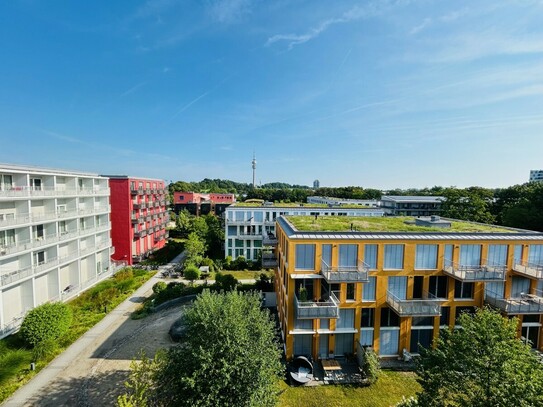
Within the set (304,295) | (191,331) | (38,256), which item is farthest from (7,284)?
(304,295)

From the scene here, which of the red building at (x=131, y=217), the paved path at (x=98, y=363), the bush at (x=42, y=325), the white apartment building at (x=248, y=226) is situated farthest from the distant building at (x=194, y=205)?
the bush at (x=42, y=325)

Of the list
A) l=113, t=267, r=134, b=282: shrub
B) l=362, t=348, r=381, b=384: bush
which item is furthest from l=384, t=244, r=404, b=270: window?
l=113, t=267, r=134, b=282: shrub

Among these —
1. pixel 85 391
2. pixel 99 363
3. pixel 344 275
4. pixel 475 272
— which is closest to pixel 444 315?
pixel 475 272

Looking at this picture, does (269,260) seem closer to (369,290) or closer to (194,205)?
(369,290)

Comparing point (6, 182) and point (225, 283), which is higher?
point (6, 182)

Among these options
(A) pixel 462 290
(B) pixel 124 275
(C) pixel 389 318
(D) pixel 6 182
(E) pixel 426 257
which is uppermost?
(D) pixel 6 182

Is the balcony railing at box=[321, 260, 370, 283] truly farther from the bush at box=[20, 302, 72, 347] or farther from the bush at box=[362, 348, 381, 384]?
the bush at box=[20, 302, 72, 347]

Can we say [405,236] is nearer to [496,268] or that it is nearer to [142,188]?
[496,268]
